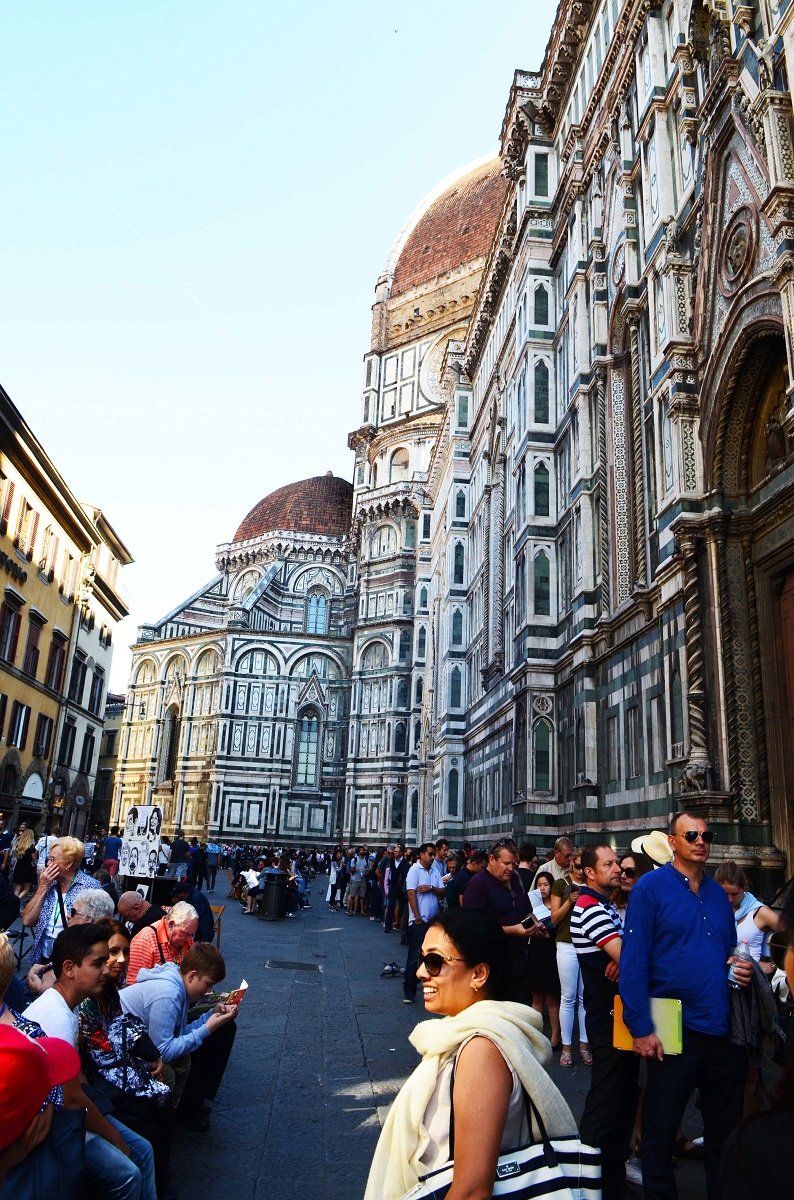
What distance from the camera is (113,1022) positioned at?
14.2 feet

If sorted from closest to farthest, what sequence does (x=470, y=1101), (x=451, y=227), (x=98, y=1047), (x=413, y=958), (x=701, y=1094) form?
1. (x=470, y=1101)
2. (x=701, y=1094)
3. (x=98, y=1047)
4. (x=413, y=958)
5. (x=451, y=227)

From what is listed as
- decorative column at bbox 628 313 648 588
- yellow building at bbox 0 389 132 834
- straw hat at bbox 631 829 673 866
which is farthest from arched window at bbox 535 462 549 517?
straw hat at bbox 631 829 673 866

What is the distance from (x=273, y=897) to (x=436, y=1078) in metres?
19.6

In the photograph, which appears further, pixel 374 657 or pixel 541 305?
pixel 374 657

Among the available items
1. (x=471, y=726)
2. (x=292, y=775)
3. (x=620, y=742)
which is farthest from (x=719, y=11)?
(x=292, y=775)

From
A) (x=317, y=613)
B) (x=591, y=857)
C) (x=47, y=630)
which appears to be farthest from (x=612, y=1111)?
(x=317, y=613)

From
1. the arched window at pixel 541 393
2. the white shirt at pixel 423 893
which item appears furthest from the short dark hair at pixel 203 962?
the arched window at pixel 541 393

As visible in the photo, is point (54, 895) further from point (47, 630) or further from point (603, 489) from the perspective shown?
point (47, 630)

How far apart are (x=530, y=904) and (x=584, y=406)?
12.1 metres

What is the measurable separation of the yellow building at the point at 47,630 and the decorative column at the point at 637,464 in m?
17.4

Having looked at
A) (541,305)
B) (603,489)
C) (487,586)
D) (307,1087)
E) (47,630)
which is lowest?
(307,1087)

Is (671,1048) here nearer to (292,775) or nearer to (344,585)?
(292,775)

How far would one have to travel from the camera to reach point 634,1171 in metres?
5.10

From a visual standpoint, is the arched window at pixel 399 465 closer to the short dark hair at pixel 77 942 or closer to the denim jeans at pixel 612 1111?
the denim jeans at pixel 612 1111
